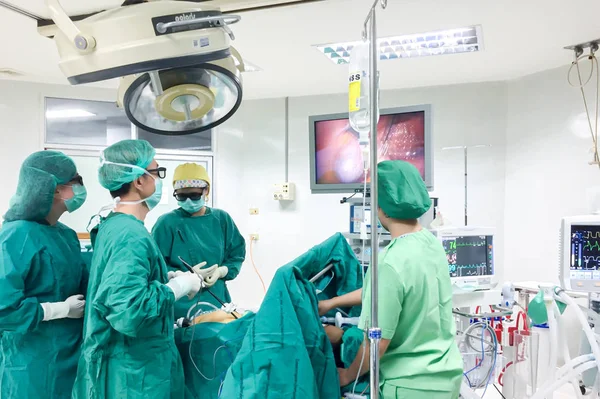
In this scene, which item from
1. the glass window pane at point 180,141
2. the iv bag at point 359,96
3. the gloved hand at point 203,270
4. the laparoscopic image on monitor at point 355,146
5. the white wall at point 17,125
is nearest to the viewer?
the iv bag at point 359,96

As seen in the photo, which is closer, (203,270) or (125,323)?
(125,323)

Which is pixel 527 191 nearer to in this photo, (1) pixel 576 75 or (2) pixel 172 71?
(1) pixel 576 75

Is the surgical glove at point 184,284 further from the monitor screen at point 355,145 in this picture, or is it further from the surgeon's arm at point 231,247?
the monitor screen at point 355,145

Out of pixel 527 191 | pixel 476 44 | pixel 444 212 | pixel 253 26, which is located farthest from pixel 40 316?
pixel 527 191

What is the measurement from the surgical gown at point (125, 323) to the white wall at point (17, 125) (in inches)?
109

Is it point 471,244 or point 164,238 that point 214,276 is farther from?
point 471,244

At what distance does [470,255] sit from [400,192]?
1.63 meters

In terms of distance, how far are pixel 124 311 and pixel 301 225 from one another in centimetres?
297

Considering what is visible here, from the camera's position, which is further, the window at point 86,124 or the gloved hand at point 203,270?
the window at point 86,124

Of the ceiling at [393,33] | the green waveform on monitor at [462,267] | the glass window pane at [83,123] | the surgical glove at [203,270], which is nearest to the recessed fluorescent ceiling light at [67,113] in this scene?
the glass window pane at [83,123]

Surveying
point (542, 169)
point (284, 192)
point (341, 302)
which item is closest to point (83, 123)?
point (284, 192)

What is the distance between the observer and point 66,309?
1671mm

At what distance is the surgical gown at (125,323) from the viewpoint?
4.79 feet

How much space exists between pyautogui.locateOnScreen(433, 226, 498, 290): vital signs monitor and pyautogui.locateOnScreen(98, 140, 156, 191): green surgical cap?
175cm
